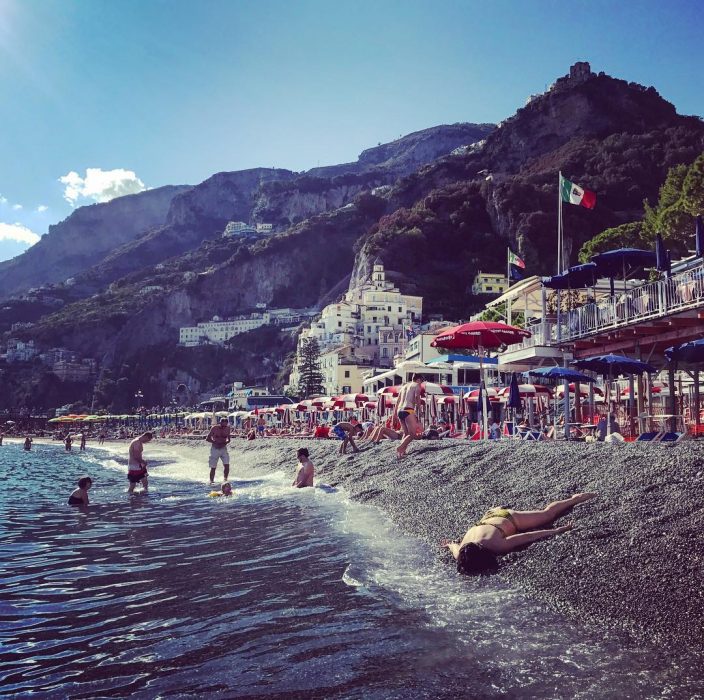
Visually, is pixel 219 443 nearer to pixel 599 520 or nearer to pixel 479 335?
pixel 479 335

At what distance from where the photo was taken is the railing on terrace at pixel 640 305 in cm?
1434

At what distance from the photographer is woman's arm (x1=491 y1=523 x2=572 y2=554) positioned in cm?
604

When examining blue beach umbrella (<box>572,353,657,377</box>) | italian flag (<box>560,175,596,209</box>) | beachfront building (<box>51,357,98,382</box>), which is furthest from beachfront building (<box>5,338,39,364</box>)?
blue beach umbrella (<box>572,353,657,377</box>)

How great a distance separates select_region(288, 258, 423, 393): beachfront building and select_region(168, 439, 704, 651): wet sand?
229 feet

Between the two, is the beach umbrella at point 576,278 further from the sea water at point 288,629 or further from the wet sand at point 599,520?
the sea water at point 288,629

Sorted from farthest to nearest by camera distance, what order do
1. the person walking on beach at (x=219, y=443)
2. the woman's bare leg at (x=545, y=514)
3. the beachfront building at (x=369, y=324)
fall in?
the beachfront building at (x=369, y=324) → the person walking on beach at (x=219, y=443) → the woman's bare leg at (x=545, y=514)

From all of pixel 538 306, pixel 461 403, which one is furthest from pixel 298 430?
pixel 538 306

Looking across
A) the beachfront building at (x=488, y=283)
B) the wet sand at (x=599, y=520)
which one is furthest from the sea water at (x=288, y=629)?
the beachfront building at (x=488, y=283)

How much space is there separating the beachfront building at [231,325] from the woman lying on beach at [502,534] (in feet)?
409

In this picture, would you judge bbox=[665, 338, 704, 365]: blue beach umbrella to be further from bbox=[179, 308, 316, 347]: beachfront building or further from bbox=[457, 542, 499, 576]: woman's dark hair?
bbox=[179, 308, 316, 347]: beachfront building

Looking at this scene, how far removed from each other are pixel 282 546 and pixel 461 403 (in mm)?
Result: 22003

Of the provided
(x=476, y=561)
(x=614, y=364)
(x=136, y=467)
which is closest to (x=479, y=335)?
(x=614, y=364)

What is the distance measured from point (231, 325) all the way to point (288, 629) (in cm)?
13449

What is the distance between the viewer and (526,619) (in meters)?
4.61
